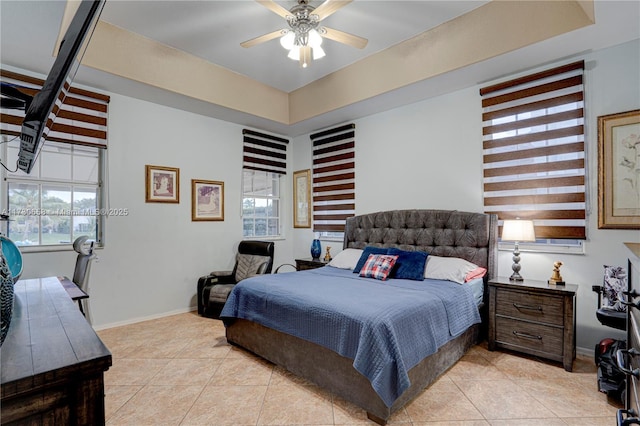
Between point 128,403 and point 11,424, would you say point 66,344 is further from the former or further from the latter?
point 128,403

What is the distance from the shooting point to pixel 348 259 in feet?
12.8

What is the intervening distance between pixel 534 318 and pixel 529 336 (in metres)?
0.17

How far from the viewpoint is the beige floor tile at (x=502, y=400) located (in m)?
1.99

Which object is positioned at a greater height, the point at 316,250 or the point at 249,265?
the point at 316,250

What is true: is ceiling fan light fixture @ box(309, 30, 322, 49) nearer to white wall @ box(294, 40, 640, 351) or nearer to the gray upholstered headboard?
white wall @ box(294, 40, 640, 351)

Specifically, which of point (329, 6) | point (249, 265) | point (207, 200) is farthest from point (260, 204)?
point (329, 6)

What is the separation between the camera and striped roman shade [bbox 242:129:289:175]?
5023 millimetres

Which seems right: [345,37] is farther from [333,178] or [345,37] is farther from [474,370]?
[474,370]

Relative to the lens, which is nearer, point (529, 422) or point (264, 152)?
point (529, 422)

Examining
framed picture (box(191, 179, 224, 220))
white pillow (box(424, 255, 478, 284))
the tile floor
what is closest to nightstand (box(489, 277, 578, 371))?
the tile floor

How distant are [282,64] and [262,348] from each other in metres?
3.33

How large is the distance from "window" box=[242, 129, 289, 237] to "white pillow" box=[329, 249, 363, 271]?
6.01 ft

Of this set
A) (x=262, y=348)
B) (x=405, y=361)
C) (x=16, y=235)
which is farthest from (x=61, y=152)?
(x=405, y=361)

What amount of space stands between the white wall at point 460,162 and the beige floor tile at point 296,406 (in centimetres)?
239
